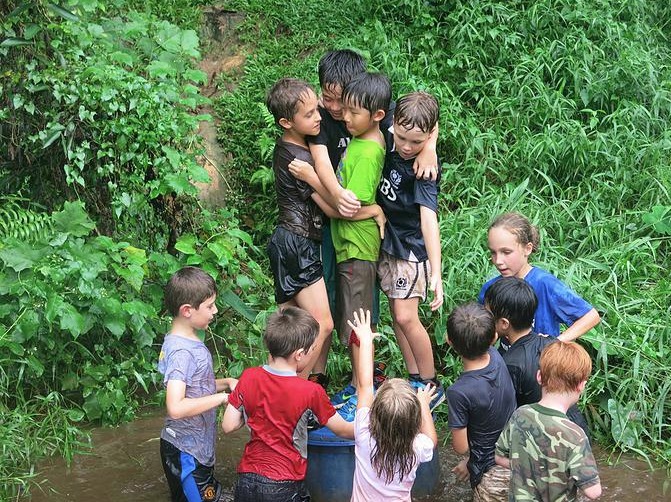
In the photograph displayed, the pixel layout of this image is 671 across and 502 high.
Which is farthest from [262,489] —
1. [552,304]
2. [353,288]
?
[552,304]

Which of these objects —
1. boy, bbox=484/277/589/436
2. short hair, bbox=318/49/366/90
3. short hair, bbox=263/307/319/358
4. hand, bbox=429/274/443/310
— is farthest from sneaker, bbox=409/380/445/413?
short hair, bbox=318/49/366/90

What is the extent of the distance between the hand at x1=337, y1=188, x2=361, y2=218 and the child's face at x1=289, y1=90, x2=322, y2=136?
36cm

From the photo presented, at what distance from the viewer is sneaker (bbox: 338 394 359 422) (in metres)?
4.30

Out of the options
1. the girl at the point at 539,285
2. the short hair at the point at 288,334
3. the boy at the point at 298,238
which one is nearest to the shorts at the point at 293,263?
the boy at the point at 298,238

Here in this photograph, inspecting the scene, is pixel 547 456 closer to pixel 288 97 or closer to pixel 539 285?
pixel 539 285

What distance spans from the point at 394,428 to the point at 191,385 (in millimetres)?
1045

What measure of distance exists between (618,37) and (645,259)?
2.48 metres

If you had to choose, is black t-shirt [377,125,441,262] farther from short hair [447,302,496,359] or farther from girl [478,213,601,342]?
short hair [447,302,496,359]

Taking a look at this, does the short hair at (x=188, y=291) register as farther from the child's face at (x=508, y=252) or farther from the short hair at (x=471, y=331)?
the child's face at (x=508, y=252)

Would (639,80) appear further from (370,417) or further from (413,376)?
(370,417)

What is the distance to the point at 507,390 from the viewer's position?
378cm

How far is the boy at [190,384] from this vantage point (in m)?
3.94

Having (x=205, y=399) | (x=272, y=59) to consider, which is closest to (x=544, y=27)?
(x=272, y=59)

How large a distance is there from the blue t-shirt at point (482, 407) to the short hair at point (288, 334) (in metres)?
0.65
